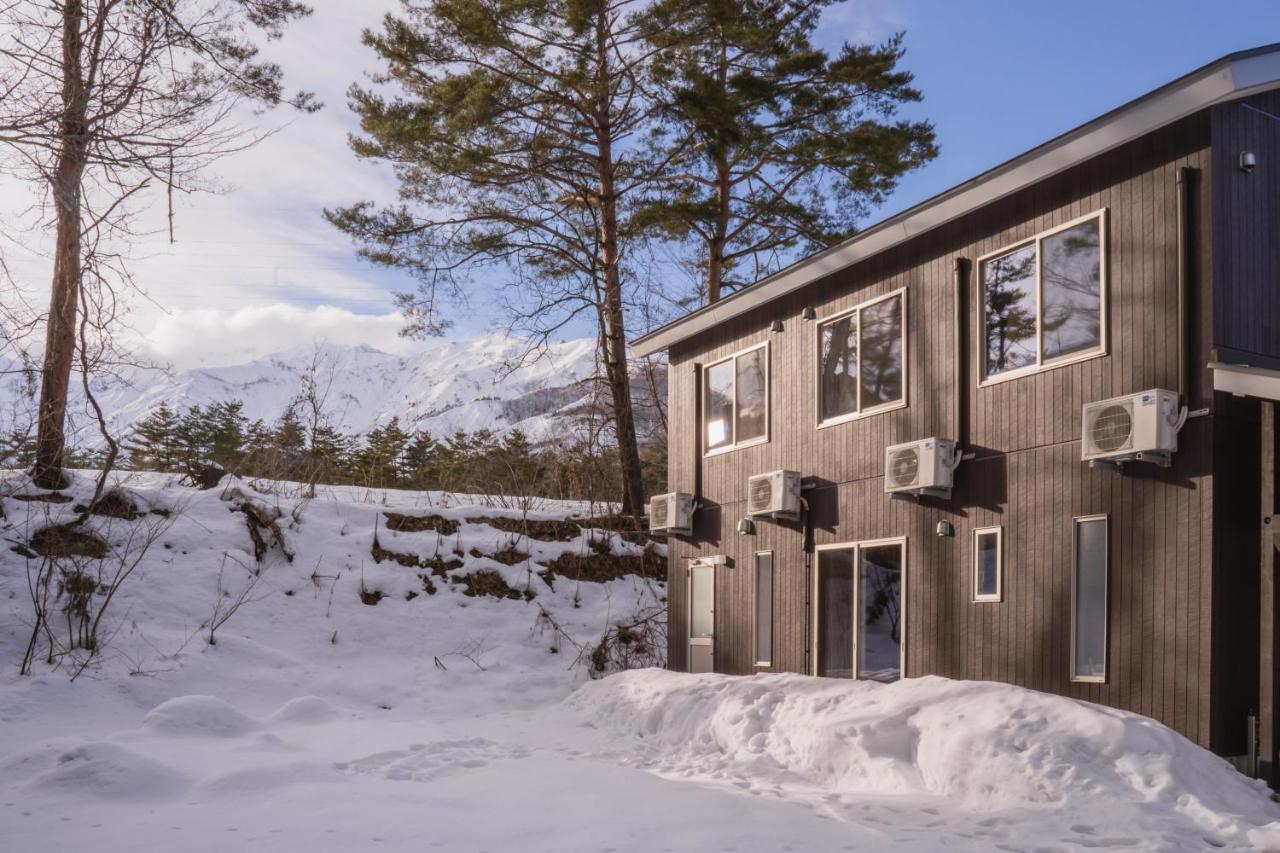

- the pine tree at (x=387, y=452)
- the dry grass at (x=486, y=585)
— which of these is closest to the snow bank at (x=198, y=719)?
the dry grass at (x=486, y=585)

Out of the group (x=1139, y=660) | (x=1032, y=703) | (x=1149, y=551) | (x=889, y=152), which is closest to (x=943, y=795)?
(x=1032, y=703)

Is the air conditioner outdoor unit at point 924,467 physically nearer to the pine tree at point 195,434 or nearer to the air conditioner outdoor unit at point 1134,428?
the air conditioner outdoor unit at point 1134,428

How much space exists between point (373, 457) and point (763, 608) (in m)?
16.9

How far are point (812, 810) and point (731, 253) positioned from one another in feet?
43.0

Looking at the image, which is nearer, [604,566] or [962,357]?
[962,357]

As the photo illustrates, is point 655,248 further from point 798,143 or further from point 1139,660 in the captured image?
point 1139,660

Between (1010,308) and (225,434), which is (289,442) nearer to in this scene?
(225,434)

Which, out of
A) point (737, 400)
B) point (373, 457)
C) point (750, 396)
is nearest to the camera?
point (750, 396)

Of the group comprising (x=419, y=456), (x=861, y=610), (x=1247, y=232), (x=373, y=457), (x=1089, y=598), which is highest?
(x=1247, y=232)

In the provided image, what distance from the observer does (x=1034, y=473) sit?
779cm

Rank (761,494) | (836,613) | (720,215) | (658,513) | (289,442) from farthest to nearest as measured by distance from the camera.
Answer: (289,442) < (720,215) < (658,513) < (761,494) < (836,613)

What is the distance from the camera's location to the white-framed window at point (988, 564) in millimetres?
8000

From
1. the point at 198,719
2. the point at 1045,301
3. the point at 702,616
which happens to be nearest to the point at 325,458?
the point at 702,616

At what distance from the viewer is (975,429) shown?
8414mm
